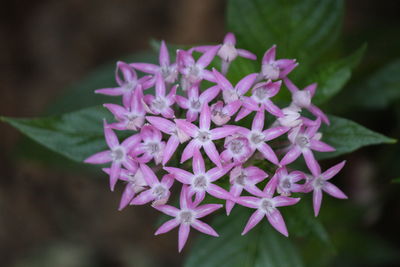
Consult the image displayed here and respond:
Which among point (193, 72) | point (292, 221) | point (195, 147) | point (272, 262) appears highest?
point (193, 72)

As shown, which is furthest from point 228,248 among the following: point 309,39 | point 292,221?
point 309,39

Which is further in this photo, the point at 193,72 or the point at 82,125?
the point at 82,125

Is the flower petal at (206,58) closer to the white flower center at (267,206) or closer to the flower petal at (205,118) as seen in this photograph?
the flower petal at (205,118)

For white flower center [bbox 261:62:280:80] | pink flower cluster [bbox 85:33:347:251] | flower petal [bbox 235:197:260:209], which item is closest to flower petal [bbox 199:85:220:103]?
pink flower cluster [bbox 85:33:347:251]

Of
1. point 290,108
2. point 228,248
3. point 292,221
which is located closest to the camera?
point 290,108

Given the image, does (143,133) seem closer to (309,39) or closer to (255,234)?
(255,234)

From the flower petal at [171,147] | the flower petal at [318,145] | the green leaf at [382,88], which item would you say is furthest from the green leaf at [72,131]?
the green leaf at [382,88]

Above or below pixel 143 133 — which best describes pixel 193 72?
above
